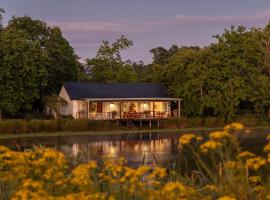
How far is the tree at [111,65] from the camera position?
233 feet

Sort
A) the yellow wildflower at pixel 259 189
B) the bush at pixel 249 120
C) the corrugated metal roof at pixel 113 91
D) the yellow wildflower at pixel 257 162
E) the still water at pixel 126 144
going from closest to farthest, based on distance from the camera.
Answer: the yellow wildflower at pixel 257 162 < the yellow wildflower at pixel 259 189 < the still water at pixel 126 144 < the bush at pixel 249 120 < the corrugated metal roof at pixel 113 91

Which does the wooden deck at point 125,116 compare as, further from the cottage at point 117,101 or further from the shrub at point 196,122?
the shrub at point 196,122

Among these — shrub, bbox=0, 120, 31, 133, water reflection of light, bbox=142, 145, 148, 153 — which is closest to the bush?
shrub, bbox=0, 120, 31, 133

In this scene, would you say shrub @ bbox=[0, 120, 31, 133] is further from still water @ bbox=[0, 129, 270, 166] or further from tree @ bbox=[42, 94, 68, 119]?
tree @ bbox=[42, 94, 68, 119]

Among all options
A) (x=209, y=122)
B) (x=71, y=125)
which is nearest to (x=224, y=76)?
(x=209, y=122)

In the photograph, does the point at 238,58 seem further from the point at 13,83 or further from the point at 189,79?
the point at 13,83

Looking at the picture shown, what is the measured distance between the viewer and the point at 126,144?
1574 inches

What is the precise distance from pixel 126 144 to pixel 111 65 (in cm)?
3235

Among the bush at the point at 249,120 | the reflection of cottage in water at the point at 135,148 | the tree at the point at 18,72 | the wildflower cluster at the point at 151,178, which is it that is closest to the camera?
the wildflower cluster at the point at 151,178

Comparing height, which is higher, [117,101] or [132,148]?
[117,101]

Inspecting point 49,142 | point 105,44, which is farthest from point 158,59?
point 49,142

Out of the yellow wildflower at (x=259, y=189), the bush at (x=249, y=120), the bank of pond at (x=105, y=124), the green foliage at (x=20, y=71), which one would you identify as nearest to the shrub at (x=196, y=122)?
the bank of pond at (x=105, y=124)

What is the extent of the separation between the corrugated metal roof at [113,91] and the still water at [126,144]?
9797mm

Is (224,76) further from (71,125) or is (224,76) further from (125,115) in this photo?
(71,125)
